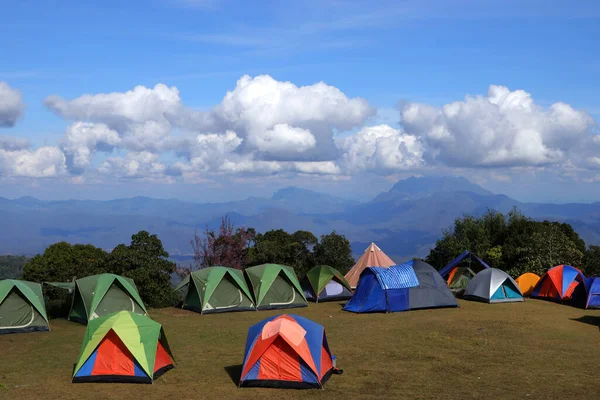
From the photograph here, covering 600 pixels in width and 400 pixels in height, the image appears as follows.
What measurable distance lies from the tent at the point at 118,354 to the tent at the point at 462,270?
2096cm

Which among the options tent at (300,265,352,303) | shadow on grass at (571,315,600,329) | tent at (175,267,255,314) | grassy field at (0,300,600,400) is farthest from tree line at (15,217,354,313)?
shadow on grass at (571,315,600,329)

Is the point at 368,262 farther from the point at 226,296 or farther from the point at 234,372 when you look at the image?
the point at 234,372

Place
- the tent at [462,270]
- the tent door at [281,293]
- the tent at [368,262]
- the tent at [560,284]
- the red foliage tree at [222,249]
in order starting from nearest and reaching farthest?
the tent door at [281,293] → the tent at [560,284] → the tent at [462,270] → the tent at [368,262] → the red foliage tree at [222,249]

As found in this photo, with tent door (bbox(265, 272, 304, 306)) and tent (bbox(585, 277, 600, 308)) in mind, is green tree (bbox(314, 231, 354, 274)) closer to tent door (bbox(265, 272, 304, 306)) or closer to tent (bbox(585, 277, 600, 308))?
tent door (bbox(265, 272, 304, 306))

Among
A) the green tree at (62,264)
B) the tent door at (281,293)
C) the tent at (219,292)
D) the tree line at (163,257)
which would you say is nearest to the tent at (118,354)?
the tent at (219,292)

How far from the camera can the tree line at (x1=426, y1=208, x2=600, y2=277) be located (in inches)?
1414

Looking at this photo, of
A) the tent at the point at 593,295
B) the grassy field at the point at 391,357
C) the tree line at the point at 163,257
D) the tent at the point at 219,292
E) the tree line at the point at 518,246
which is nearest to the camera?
the grassy field at the point at 391,357

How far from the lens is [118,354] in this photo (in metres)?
15.4

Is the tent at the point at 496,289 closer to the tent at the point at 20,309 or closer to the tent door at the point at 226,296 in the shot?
the tent door at the point at 226,296

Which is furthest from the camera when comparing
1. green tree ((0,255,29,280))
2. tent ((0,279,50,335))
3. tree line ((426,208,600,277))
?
green tree ((0,255,29,280))

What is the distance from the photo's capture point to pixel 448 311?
26484 millimetres

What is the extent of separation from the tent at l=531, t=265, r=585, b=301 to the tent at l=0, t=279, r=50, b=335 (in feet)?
77.4

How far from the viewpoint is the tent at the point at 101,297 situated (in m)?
24.2

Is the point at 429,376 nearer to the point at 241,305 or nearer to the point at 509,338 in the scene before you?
the point at 509,338
